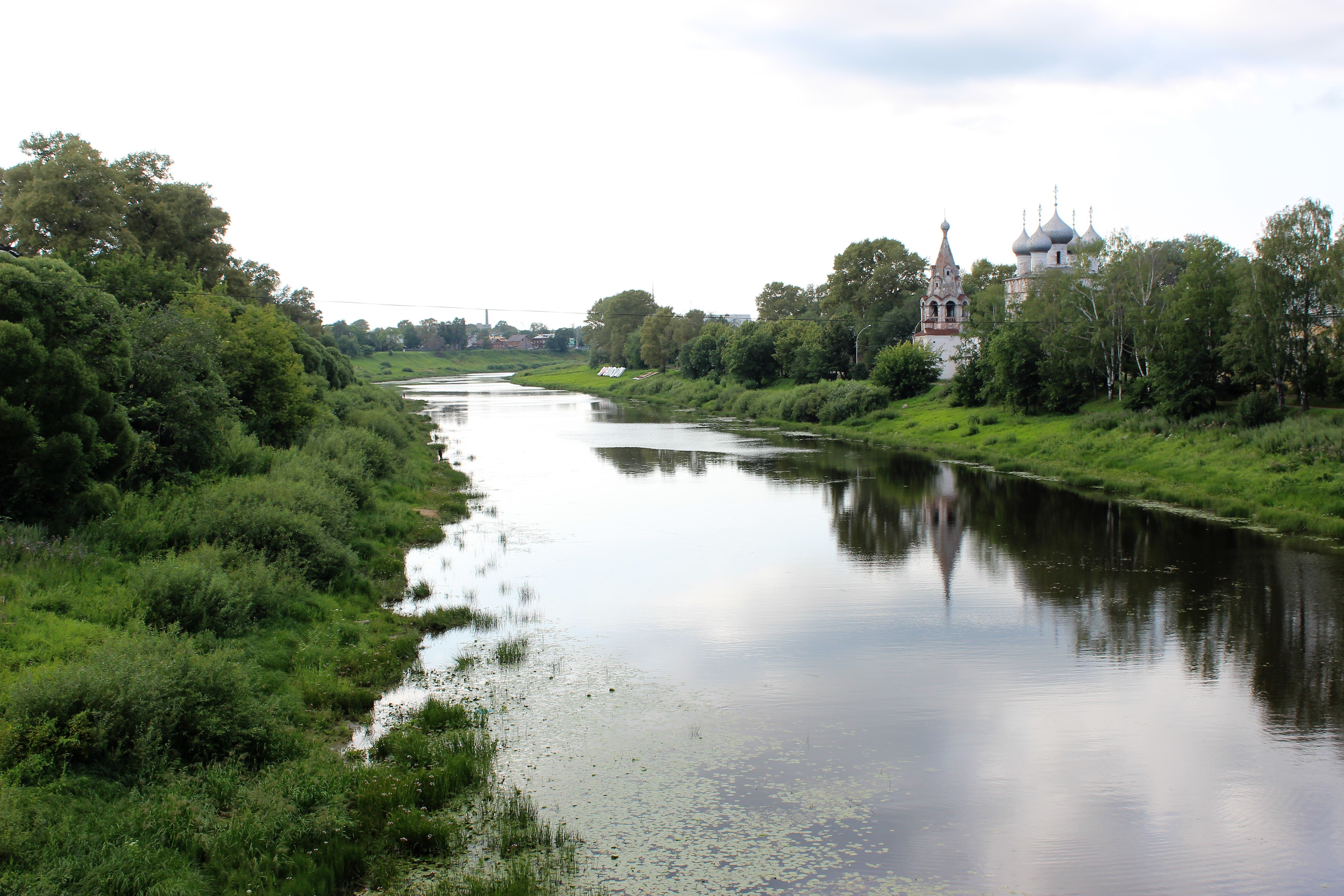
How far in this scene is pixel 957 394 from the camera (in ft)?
158

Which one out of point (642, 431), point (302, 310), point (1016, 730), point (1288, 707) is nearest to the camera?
point (1016, 730)

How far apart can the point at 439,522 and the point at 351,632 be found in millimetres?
10450

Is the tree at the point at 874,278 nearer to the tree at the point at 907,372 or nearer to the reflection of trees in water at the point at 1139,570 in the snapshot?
the tree at the point at 907,372

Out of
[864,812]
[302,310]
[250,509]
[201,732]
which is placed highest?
[302,310]

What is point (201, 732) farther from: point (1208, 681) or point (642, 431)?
point (642, 431)

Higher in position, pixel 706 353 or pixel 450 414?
pixel 706 353

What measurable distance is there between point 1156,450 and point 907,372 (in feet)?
76.8

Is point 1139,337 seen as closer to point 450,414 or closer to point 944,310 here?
point 944,310

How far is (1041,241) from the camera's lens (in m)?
58.5

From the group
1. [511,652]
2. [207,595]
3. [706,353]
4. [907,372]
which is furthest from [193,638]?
[706,353]

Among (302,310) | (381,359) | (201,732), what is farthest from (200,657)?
(381,359)

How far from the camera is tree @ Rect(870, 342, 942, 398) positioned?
5425 cm

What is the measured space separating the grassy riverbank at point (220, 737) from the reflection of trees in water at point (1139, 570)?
1009 centimetres

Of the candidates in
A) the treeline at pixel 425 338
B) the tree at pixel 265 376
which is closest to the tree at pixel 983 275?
the tree at pixel 265 376
